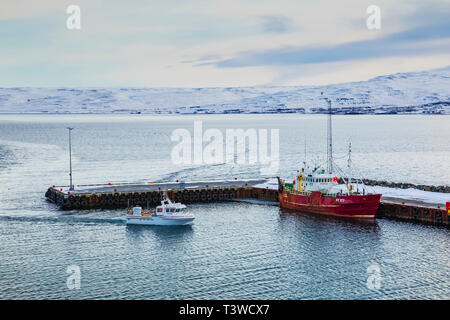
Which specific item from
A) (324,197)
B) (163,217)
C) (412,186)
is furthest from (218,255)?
(412,186)

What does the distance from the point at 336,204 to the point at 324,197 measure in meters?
1.99

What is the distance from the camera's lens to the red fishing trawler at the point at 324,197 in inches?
2625

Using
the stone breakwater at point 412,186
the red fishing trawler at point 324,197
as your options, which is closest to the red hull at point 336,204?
the red fishing trawler at point 324,197

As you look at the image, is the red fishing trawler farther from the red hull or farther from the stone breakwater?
the stone breakwater

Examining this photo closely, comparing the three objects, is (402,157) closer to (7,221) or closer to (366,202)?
(366,202)

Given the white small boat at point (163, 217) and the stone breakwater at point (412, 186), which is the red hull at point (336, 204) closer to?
the stone breakwater at point (412, 186)

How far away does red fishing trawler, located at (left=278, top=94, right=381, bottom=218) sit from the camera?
6669 centimetres

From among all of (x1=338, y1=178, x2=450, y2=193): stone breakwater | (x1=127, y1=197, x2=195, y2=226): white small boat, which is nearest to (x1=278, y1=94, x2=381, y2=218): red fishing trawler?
(x1=338, y1=178, x2=450, y2=193): stone breakwater

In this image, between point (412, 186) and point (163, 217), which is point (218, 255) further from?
point (412, 186)

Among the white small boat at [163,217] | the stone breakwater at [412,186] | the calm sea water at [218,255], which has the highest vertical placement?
the stone breakwater at [412,186]

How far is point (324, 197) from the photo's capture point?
70.0 metres

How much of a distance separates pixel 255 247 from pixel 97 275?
50.3 feet

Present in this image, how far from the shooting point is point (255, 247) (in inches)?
2126
